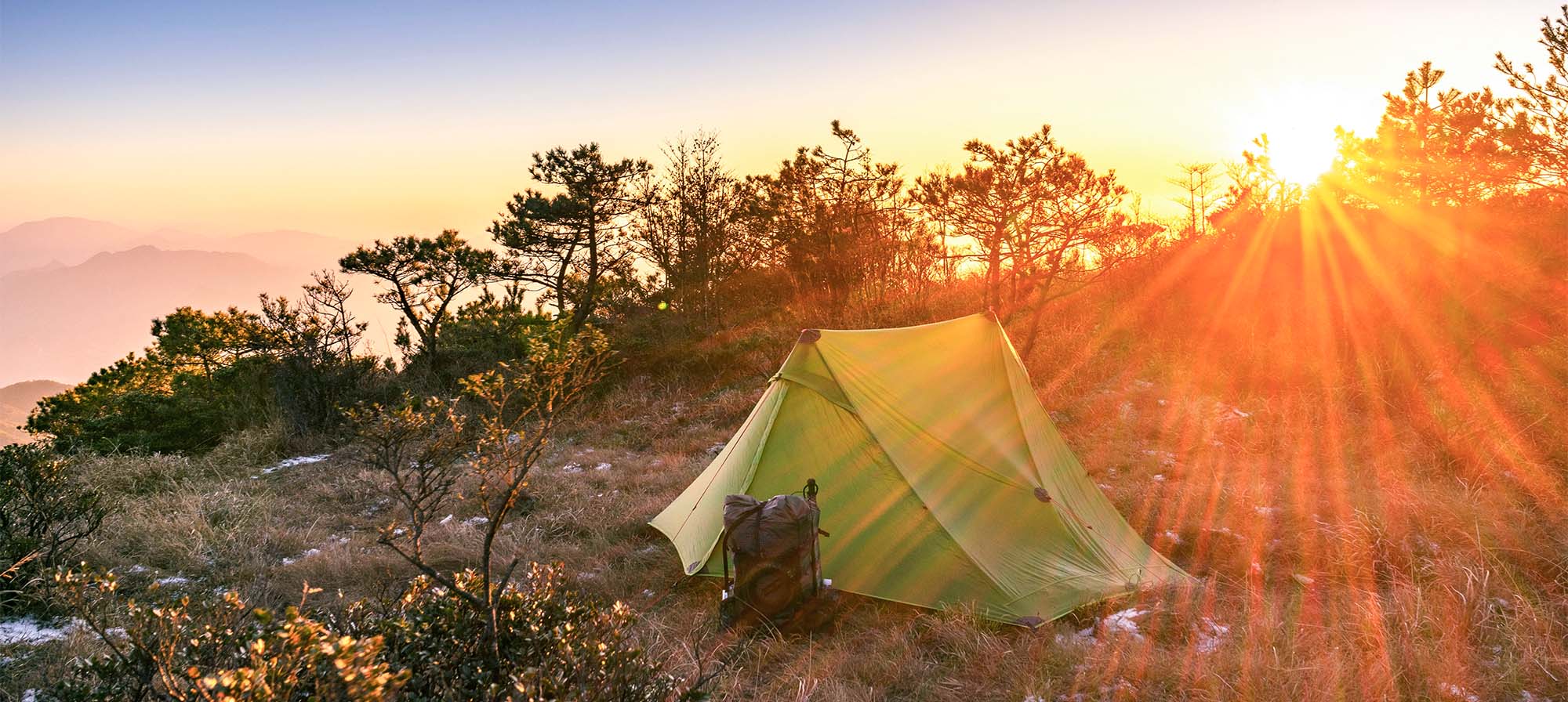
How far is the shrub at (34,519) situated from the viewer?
16.5ft

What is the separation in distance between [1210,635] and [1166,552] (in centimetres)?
164

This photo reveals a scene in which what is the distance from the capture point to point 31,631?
4602mm

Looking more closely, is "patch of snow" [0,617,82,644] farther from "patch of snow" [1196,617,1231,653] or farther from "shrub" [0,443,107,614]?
"patch of snow" [1196,617,1231,653]

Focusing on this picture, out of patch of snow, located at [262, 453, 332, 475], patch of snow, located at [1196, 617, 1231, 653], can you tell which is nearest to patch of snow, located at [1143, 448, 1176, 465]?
patch of snow, located at [1196, 617, 1231, 653]

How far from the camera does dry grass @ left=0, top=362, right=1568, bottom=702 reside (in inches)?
134

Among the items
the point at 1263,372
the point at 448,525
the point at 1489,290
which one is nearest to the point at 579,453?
the point at 448,525

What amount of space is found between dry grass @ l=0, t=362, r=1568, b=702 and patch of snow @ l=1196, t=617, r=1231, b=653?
20 millimetres

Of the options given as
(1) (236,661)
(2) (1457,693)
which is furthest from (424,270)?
(2) (1457,693)

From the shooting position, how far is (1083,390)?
1020cm

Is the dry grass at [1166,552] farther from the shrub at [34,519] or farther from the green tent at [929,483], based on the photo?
the shrub at [34,519]

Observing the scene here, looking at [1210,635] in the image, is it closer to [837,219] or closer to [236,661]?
[236,661]

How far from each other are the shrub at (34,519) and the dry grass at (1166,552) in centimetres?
35

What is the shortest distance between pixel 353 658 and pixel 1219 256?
16395mm

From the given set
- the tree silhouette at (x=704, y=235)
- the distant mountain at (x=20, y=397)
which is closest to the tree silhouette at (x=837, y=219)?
the tree silhouette at (x=704, y=235)
